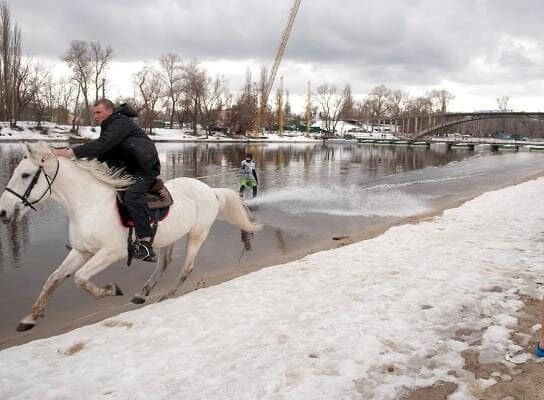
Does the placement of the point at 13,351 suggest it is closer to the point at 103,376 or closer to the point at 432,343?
the point at 103,376

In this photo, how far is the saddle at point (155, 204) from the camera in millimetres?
5082

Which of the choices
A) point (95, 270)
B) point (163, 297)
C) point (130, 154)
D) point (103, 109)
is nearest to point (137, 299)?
point (163, 297)

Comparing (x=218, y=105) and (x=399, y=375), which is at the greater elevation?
(x=218, y=105)

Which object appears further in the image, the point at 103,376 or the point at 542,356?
the point at 542,356

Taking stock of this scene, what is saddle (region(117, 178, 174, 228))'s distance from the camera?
5.08 m

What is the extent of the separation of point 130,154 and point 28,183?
119 cm

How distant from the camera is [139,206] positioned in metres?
5.02

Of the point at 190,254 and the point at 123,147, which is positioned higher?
the point at 123,147

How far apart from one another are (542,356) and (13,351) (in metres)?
4.97

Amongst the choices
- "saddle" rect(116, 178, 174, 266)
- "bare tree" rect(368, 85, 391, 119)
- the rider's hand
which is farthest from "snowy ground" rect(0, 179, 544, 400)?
"bare tree" rect(368, 85, 391, 119)

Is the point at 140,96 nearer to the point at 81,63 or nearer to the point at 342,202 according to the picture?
the point at 81,63

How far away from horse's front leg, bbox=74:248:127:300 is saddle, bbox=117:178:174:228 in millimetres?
386

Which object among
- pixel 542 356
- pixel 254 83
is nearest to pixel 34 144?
pixel 542 356

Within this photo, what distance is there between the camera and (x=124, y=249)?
5098mm
